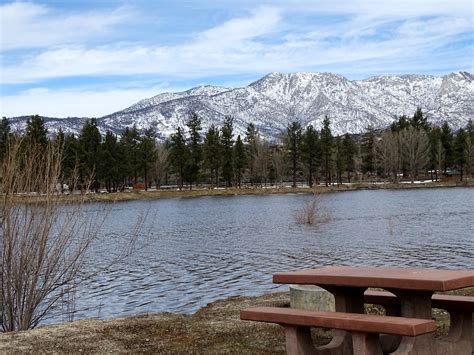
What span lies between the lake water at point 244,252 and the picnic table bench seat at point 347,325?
30.3 feet

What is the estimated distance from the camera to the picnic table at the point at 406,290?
6367mm

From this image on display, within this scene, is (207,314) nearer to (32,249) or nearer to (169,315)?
(169,315)

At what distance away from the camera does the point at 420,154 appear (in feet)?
341

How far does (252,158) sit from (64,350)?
10133 centimetres

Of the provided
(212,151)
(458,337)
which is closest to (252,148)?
(212,151)

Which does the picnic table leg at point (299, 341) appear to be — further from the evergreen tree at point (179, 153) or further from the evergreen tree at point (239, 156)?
the evergreen tree at point (239, 156)

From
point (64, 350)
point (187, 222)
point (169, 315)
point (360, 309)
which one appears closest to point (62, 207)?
point (169, 315)

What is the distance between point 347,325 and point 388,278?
27.7 inches

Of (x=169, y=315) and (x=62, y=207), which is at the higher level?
(x=62, y=207)

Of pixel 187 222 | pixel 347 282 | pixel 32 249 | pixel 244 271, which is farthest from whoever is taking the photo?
pixel 187 222

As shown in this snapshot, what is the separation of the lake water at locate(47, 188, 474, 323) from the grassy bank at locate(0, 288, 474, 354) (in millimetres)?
5178

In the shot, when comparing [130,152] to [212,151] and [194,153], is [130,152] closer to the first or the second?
[194,153]

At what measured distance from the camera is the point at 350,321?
6344mm

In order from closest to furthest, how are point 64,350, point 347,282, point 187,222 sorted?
point 347,282 < point 64,350 < point 187,222
